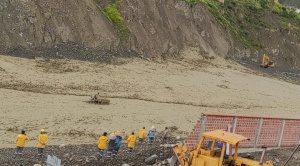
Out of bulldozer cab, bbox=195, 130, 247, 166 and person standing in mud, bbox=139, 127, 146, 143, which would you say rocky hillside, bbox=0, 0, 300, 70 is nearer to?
person standing in mud, bbox=139, 127, 146, 143

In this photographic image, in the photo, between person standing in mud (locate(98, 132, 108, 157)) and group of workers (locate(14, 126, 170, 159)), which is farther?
person standing in mud (locate(98, 132, 108, 157))

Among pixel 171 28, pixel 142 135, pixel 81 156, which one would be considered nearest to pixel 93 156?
pixel 81 156

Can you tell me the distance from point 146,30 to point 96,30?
617cm

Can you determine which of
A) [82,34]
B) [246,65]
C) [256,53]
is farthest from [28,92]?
[256,53]

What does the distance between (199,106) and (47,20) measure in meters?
13.3

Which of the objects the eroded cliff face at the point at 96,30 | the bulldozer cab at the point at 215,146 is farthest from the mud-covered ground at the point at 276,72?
the bulldozer cab at the point at 215,146

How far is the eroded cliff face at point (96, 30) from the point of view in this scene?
108 feet

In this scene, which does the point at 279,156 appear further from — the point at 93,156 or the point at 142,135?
the point at 93,156

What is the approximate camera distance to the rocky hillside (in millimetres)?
33531

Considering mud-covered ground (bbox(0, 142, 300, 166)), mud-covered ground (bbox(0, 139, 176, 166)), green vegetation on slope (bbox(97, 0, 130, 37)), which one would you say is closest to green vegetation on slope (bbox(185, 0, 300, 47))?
green vegetation on slope (bbox(97, 0, 130, 37))

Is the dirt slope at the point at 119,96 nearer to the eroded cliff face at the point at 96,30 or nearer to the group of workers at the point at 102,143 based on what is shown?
the eroded cliff face at the point at 96,30

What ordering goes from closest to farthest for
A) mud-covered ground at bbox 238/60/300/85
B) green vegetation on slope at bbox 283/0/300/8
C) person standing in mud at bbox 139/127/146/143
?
person standing in mud at bbox 139/127/146/143
mud-covered ground at bbox 238/60/300/85
green vegetation on slope at bbox 283/0/300/8

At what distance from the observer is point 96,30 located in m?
37.7

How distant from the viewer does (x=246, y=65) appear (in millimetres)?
48594
